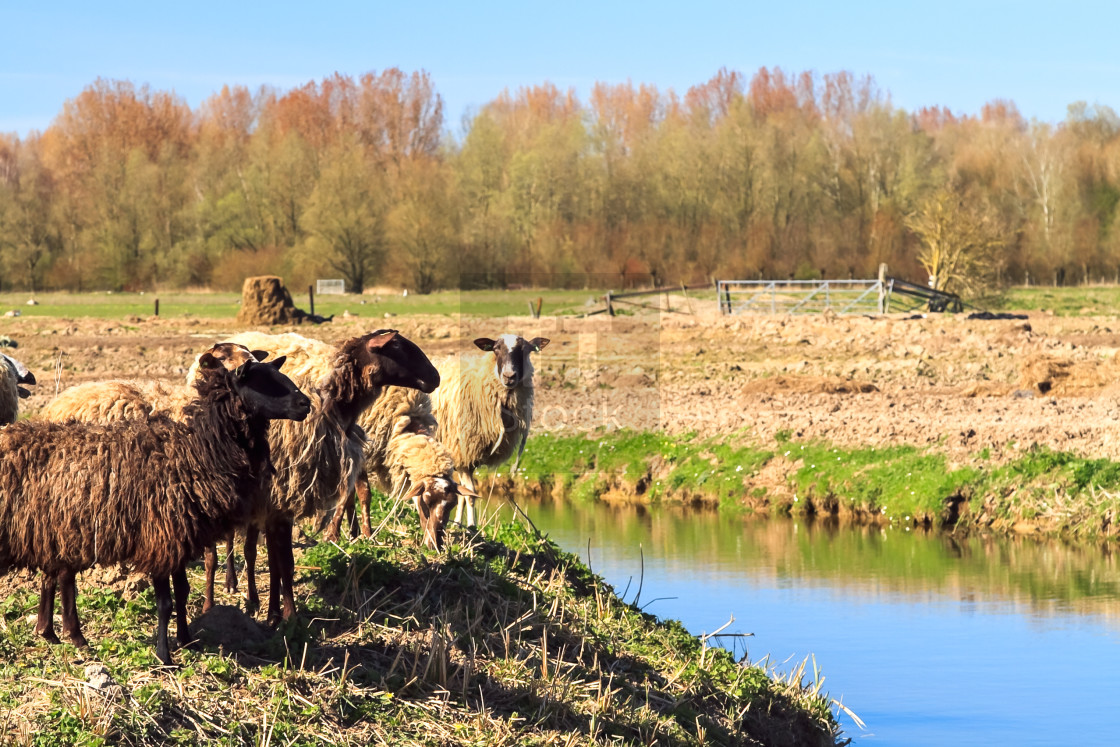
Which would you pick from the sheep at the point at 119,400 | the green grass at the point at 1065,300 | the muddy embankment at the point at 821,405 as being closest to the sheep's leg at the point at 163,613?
the sheep at the point at 119,400

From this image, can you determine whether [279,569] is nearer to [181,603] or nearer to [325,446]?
[325,446]

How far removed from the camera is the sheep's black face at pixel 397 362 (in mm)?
7539

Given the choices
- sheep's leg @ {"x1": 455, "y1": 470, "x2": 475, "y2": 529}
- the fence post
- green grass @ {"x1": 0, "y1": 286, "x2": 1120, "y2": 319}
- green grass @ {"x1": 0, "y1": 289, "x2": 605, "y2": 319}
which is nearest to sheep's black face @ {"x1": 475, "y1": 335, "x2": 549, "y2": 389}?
sheep's leg @ {"x1": 455, "y1": 470, "x2": 475, "y2": 529}

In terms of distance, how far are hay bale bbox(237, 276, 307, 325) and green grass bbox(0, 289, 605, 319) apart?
497 centimetres

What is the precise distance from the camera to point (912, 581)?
13.5m

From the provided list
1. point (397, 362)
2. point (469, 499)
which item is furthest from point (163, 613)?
point (469, 499)

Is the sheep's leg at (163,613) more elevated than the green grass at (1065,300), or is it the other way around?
the green grass at (1065,300)

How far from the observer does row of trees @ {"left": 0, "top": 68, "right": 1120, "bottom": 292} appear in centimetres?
6319

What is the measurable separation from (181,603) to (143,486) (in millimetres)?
592

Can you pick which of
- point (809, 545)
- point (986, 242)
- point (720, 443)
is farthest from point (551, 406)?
point (986, 242)

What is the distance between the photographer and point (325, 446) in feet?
23.5

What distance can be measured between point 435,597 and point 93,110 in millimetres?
83943

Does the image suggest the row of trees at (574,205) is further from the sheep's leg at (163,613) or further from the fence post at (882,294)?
the sheep's leg at (163,613)

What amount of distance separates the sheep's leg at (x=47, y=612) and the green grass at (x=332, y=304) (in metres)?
34.5
